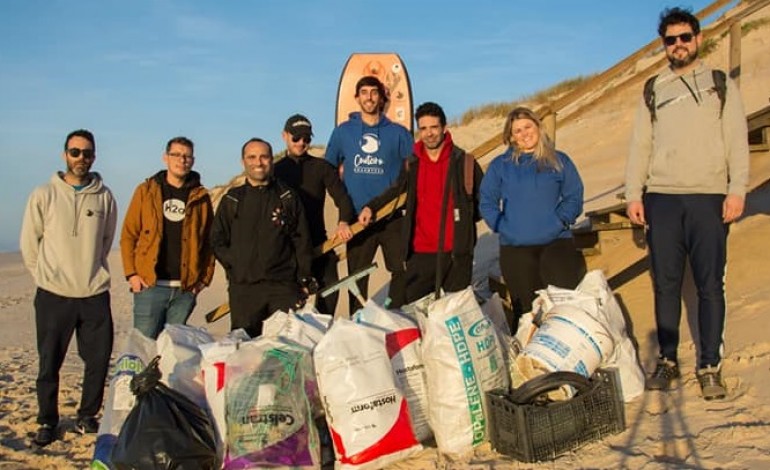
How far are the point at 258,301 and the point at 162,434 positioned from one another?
129 centimetres

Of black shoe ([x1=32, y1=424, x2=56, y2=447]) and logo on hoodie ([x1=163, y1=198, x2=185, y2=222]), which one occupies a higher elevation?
logo on hoodie ([x1=163, y1=198, x2=185, y2=222])

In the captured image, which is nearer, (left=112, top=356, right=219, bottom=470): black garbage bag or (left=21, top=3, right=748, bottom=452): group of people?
(left=112, top=356, right=219, bottom=470): black garbage bag

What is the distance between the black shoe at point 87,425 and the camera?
4688mm

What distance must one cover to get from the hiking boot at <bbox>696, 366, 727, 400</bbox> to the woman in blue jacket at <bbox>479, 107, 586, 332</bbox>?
0.84 metres

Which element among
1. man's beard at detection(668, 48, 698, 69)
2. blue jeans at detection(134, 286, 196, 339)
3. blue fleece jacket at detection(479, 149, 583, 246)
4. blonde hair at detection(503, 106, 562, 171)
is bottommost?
blue jeans at detection(134, 286, 196, 339)

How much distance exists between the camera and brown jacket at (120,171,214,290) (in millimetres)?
4543

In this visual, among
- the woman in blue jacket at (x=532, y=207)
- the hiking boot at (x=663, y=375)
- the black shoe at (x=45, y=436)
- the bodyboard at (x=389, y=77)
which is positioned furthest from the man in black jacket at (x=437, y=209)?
the bodyboard at (x=389, y=77)

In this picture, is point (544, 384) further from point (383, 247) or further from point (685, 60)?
point (383, 247)

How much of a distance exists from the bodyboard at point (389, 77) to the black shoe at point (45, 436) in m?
3.81

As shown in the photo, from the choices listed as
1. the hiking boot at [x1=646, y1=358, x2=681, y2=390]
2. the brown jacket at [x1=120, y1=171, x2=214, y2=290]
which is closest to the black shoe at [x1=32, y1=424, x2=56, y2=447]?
the brown jacket at [x1=120, y1=171, x2=214, y2=290]

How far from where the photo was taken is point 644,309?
570 centimetres

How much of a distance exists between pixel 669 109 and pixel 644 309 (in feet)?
6.74

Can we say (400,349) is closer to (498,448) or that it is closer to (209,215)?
(498,448)

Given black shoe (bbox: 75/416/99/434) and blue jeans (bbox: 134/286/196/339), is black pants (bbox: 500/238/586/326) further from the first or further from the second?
black shoe (bbox: 75/416/99/434)
